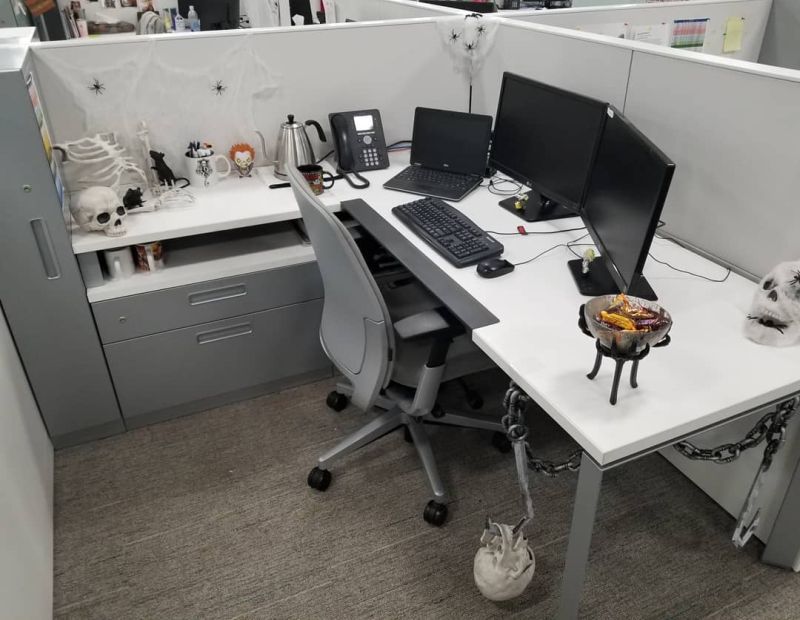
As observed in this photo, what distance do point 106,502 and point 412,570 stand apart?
953mm

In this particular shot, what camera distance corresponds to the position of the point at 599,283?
1572mm

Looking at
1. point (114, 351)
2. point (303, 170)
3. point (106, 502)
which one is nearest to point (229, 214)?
point (303, 170)

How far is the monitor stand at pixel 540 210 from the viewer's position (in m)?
1.94

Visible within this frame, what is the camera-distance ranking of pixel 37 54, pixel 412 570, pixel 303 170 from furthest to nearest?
pixel 303 170, pixel 37 54, pixel 412 570

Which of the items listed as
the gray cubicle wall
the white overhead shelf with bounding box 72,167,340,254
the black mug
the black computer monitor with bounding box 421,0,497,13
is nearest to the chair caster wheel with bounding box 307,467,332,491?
the white overhead shelf with bounding box 72,167,340,254

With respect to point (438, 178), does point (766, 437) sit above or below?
below

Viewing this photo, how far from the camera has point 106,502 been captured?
75.4 inches

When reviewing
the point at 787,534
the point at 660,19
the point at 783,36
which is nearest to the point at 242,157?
the point at 660,19

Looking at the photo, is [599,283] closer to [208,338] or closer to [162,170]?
[208,338]

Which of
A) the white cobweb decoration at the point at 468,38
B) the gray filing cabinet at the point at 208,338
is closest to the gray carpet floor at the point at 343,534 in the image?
the gray filing cabinet at the point at 208,338

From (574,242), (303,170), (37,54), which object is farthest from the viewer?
(303,170)

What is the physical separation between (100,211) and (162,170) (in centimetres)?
38

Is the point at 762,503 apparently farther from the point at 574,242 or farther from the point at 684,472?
the point at 574,242

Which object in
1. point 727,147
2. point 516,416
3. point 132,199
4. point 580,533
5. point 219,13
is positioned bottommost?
point 580,533
